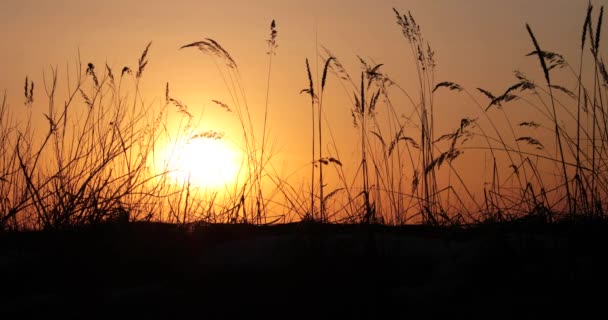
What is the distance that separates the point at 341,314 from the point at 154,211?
6.46 ft

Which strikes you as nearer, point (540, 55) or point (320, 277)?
point (320, 277)

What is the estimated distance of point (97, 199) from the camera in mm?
2820

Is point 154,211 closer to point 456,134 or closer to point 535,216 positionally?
point 456,134

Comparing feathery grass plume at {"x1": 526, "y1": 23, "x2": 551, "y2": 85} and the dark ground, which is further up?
feathery grass plume at {"x1": 526, "y1": 23, "x2": 551, "y2": 85}

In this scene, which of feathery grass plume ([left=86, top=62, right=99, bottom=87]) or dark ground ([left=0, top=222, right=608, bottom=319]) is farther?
feathery grass plume ([left=86, top=62, right=99, bottom=87])

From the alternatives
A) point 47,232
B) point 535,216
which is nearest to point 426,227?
point 535,216

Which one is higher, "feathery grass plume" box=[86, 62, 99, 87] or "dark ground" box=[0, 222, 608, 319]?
"feathery grass plume" box=[86, 62, 99, 87]

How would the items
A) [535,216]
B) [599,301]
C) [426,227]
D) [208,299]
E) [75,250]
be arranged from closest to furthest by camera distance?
1. [599,301]
2. [208,299]
3. [75,250]
4. [535,216]
5. [426,227]

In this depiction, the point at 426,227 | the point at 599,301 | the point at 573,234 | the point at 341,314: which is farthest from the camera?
the point at 426,227

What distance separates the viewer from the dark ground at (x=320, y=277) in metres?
1.53

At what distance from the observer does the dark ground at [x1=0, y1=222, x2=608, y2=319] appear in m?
1.53

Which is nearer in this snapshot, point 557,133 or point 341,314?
point 341,314

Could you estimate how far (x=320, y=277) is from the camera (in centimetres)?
177

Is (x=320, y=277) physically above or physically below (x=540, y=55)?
below
